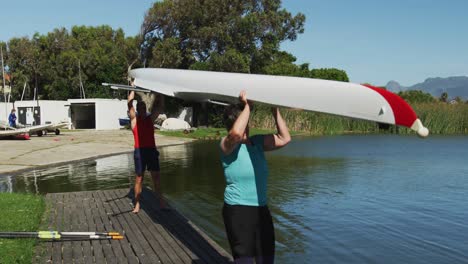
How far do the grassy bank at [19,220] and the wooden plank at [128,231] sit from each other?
1152 mm

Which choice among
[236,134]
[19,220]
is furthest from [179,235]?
[236,134]

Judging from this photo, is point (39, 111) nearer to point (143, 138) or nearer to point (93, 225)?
point (143, 138)

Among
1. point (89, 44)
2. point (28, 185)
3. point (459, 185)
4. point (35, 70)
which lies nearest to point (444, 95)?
point (89, 44)

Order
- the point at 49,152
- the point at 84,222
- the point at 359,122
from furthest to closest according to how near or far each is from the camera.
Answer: the point at 359,122, the point at 49,152, the point at 84,222

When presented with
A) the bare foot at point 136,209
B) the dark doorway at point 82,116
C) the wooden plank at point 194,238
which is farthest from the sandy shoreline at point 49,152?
the dark doorway at point 82,116

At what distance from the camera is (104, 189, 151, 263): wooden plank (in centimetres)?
533

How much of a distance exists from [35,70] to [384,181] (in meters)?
49.1

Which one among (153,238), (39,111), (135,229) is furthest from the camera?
(39,111)

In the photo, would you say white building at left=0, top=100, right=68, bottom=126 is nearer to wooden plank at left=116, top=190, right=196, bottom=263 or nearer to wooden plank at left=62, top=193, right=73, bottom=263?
wooden plank at left=62, top=193, right=73, bottom=263

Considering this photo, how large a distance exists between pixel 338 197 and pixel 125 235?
5.92m

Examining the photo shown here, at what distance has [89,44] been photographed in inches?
2208

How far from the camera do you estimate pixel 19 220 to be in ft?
22.5

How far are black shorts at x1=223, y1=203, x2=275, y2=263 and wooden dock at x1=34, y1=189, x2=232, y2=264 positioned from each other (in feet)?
4.32

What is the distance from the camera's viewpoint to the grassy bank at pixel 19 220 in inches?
204
